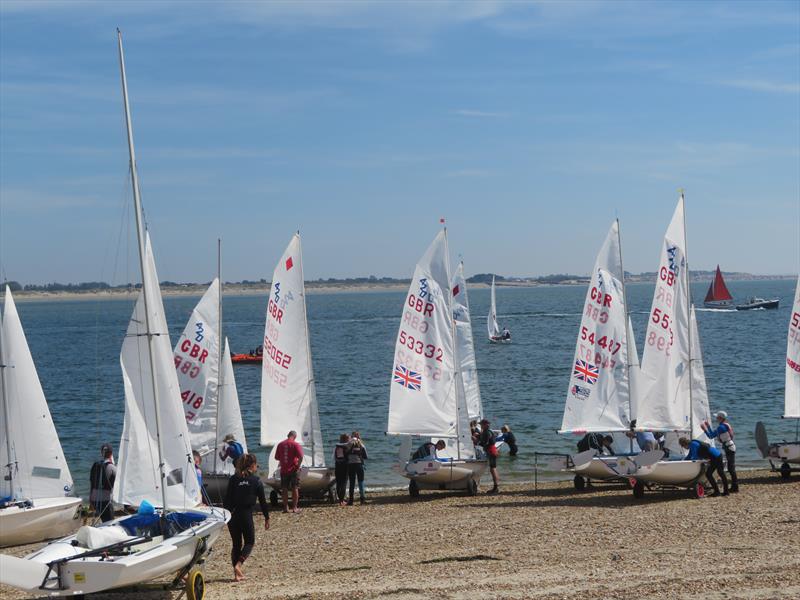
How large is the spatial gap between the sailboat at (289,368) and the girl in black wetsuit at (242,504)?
741 centimetres

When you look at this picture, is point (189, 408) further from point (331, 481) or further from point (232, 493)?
point (232, 493)

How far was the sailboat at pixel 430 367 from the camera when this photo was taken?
1939cm

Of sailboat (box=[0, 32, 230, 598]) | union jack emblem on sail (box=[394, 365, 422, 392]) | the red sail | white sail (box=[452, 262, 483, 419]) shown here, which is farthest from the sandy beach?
the red sail

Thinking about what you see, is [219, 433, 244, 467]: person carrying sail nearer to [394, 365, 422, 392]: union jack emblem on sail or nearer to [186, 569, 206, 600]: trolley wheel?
[394, 365, 422, 392]: union jack emblem on sail

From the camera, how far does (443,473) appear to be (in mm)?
18250

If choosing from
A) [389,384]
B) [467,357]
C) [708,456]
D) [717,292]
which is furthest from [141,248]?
[717,292]

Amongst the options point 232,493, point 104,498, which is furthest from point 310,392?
point 232,493

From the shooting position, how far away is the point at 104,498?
1552cm

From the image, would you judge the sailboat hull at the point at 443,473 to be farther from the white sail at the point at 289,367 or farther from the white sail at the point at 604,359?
the white sail at the point at 604,359

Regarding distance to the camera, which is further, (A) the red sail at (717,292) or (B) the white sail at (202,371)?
(A) the red sail at (717,292)

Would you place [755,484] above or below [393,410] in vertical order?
below

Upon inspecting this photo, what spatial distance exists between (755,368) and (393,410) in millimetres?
35182

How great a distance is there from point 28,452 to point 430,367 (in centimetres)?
781

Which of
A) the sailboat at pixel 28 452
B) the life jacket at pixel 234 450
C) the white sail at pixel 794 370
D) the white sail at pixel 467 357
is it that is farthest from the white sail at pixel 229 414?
the white sail at pixel 794 370
